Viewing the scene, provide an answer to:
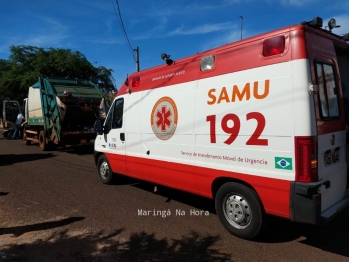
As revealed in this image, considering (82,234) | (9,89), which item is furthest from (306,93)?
(9,89)

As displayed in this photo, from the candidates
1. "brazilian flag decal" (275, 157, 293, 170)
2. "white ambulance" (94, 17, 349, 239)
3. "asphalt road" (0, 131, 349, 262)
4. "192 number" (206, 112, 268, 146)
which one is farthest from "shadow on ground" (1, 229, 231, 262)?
"192 number" (206, 112, 268, 146)

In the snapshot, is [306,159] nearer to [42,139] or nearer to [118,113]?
[118,113]

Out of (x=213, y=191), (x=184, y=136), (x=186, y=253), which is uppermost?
(x=184, y=136)

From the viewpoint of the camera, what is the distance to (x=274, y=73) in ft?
11.6

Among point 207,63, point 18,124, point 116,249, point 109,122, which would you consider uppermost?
point 207,63

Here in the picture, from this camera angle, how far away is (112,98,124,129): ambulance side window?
6207 mm

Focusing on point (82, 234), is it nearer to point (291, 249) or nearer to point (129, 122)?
point (129, 122)

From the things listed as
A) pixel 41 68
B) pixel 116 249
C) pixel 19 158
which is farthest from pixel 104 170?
pixel 41 68

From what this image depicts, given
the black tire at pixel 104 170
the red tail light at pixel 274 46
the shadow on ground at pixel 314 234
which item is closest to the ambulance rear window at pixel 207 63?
the red tail light at pixel 274 46

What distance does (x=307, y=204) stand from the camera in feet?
10.8

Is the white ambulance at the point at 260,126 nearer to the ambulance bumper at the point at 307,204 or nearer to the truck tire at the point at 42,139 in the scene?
the ambulance bumper at the point at 307,204

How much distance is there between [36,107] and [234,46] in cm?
1214

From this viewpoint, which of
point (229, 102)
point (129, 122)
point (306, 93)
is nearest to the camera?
point (306, 93)

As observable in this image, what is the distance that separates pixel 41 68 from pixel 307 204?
23.8 meters
